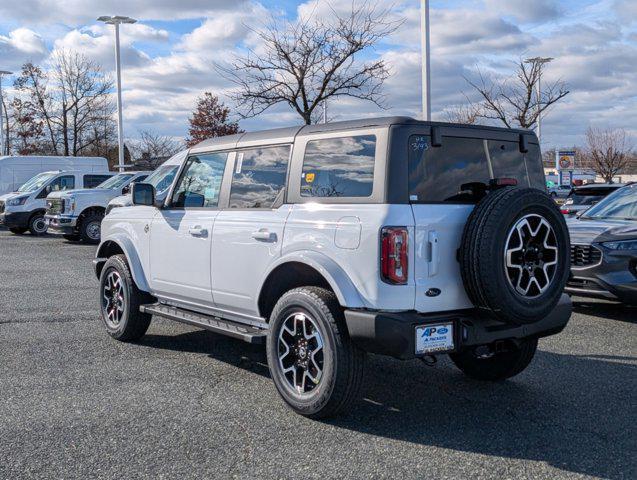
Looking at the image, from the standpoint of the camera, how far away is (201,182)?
6.05 meters

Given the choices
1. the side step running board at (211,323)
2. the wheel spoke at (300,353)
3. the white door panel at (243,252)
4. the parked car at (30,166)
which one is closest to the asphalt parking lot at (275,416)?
the wheel spoke at (300,353)

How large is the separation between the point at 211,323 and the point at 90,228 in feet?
44.0

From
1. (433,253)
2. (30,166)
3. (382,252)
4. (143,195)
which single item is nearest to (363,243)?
(382,252)

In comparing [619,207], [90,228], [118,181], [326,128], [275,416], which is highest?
[118,181]

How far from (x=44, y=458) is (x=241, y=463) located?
1.10 metres

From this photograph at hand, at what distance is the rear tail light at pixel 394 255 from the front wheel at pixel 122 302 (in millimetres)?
3205

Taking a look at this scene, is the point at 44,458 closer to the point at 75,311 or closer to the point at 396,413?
the point at 396,413

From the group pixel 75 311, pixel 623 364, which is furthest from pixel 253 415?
pixel 75 311

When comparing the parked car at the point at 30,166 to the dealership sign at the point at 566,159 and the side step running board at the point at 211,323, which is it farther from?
the dealership sign at the point at 566,159

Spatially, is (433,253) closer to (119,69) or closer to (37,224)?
(37,224)

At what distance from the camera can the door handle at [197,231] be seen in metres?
5.70

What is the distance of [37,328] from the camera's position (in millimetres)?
7461

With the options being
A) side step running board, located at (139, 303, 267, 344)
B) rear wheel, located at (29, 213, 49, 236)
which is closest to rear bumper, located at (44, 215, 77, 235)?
rear wheel, located at (29, 213, 49, 236)

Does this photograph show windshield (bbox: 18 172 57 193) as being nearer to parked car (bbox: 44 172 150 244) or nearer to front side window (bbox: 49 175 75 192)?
front side window (bbox: 49 175 75 192)
